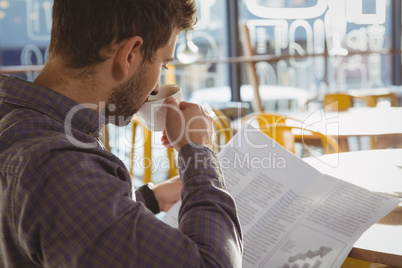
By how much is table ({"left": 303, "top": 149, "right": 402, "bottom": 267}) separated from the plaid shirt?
277 millimetres

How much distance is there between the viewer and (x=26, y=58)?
14.9ft

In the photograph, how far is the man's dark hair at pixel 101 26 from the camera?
0.76 m

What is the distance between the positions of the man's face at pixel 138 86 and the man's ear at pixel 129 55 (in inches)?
0.8

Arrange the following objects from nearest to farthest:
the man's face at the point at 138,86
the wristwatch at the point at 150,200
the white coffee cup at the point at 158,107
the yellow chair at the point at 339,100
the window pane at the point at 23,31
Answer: the man's face at the point at 138,86
the white coffee cup at the point at 158,107
the wristwatch at the point at 150,200
the yellow chair at the point at 339,100
the window pane at the point at 23,31

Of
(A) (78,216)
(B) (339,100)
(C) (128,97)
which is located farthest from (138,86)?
(B) (339,100)

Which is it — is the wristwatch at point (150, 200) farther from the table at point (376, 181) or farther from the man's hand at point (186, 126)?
the table at point (376, 181)

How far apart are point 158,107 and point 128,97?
6.4 inches

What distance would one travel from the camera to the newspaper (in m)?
0.88

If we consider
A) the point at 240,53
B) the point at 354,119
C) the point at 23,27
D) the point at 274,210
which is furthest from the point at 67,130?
the point at 240,53

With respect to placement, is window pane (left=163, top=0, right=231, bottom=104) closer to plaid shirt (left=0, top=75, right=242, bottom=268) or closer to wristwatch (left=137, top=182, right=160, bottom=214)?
wristwatch (left=137, top=182, right=160, bottom=214)

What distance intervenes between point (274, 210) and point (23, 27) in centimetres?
407

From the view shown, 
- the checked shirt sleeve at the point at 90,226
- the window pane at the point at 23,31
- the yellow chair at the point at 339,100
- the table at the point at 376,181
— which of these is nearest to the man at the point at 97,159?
the checked shirt sleeve at the point at 90,226

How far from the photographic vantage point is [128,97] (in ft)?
2.85

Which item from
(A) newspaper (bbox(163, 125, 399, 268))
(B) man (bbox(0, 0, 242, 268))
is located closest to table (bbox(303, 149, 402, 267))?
(A) newspaper (bbox(163, 125, 399, 268))
